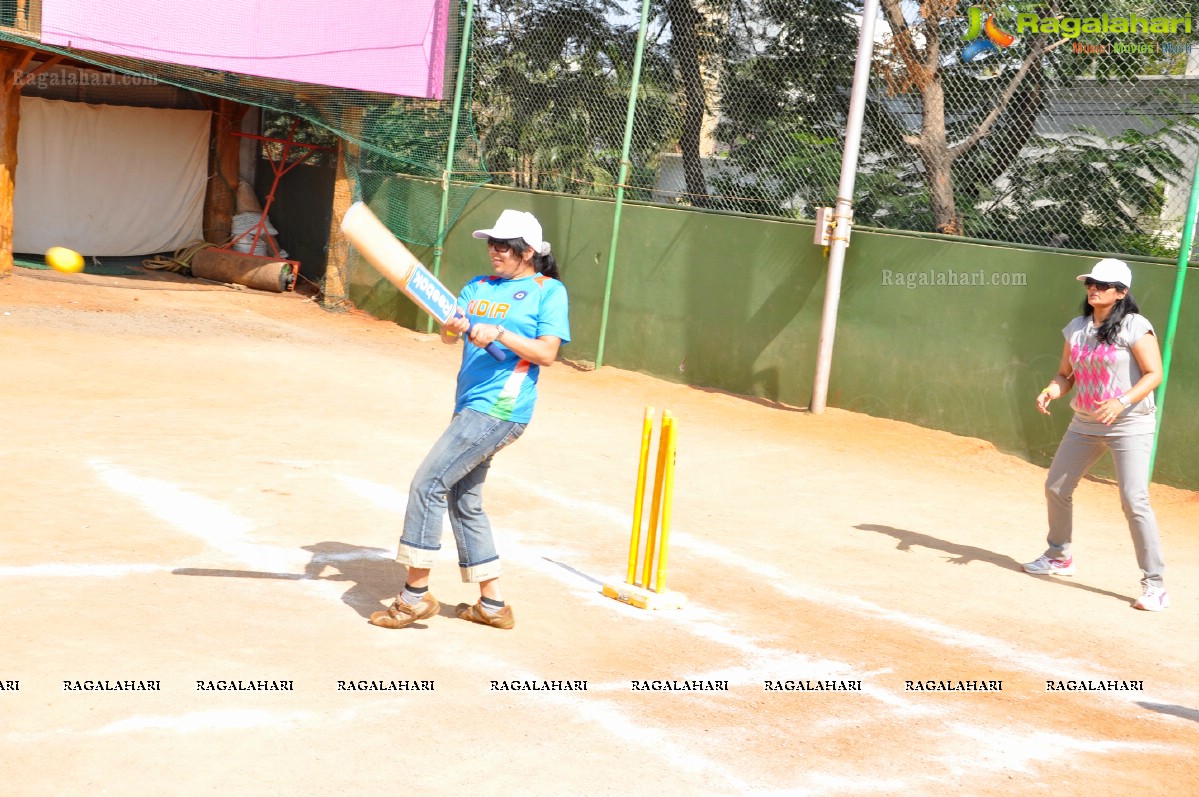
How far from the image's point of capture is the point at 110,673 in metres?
4.65

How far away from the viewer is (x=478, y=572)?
18.2 feet

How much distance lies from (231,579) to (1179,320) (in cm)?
779

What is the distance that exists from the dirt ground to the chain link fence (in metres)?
2.57

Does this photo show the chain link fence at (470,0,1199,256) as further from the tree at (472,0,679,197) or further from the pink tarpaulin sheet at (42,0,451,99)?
the pink tarpaulin sheet at (42,0,451,99)


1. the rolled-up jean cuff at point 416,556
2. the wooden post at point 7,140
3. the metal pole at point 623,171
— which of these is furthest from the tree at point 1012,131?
the wooden post at point 7,140

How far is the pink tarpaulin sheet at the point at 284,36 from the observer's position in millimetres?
16203

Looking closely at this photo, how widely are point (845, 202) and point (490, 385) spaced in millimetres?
7634

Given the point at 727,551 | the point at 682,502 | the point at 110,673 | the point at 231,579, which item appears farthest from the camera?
the point at 682,502

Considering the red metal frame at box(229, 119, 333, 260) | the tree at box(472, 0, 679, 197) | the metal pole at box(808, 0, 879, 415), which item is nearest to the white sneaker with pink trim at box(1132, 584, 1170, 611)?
the metal pole at box(808, 0, 879, 415)

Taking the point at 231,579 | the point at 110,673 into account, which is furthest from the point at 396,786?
the point at 231,579

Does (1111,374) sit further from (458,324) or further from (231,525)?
(231,525)

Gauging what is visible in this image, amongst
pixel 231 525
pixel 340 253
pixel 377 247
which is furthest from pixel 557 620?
pixel 340 253

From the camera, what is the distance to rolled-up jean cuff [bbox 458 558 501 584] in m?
5.54

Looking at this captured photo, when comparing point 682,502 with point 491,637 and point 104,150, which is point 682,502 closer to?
point 491,637
